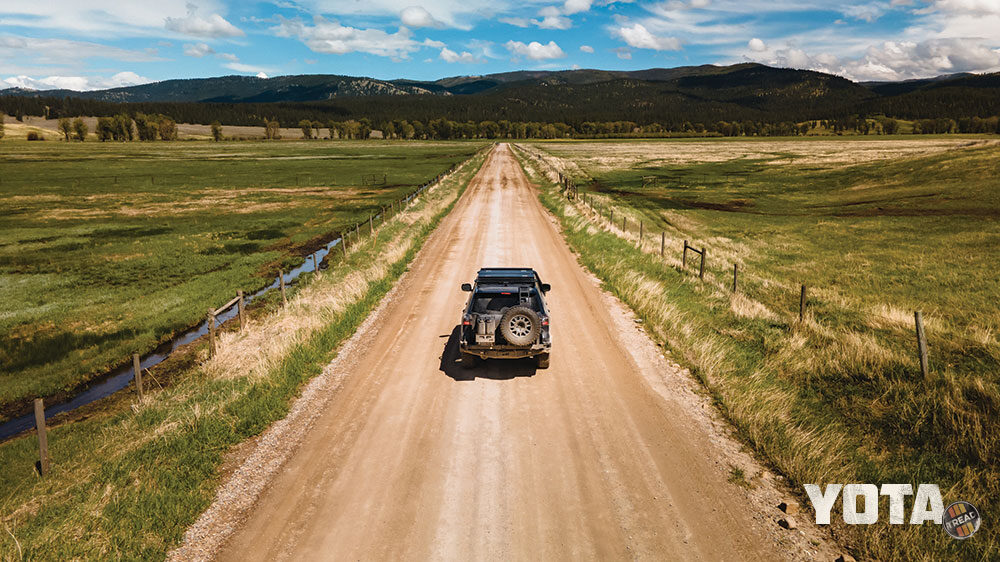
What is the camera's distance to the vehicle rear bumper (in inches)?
428

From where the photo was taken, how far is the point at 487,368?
39.0ft

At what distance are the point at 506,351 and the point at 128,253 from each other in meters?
29.0

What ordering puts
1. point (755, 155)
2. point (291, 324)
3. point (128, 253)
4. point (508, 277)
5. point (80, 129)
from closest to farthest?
1. point (508, 277)
2. point (291, 324)
3. point (128, 253)
4. point (755, 155)
5. point (80, 129)

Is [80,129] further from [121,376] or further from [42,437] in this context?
[42,437]

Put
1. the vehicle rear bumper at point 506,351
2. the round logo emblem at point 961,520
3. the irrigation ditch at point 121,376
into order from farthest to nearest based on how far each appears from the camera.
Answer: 1. the irrigation ditch at point 121,376
2. the vehicle rear bumper at point 506,351
3. the round logo emblem at point 961,520

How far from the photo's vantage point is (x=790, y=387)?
10.5 meters

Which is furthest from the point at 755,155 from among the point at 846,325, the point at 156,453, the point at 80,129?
the point at 80,129

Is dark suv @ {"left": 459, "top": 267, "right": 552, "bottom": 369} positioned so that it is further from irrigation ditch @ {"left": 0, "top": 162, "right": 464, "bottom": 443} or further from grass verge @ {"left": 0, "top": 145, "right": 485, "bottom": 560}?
irrigation ditch @ {"left": 0, "top": 162, "right": 464, "bottom": 443}

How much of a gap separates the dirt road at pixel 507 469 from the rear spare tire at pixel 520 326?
3.84ft

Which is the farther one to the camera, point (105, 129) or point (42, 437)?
point (105, 129)

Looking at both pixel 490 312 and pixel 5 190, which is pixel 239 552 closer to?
pixel 490 312

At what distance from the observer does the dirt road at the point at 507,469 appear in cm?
642

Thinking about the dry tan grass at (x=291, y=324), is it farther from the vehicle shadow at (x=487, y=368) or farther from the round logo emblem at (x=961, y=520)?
the round logo emblem at (x=961, y=520)

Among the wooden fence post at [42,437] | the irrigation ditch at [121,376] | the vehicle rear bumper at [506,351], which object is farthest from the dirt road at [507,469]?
the irrigation ditch at [121,376]
